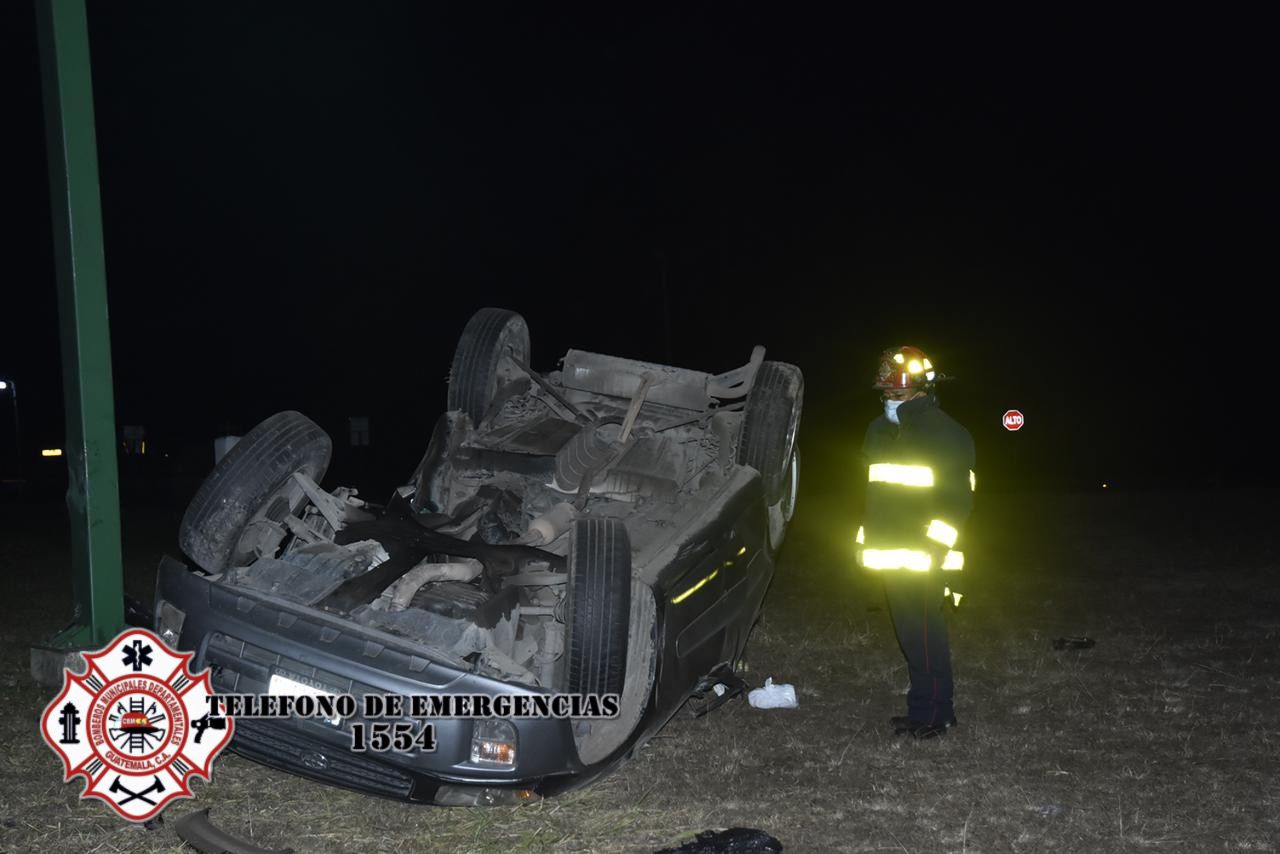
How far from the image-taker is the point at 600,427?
6418 mm

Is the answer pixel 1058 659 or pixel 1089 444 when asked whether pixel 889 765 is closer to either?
pixel 1058 659

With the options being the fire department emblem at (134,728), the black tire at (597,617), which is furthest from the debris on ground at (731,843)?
the fire department emblem at (134,728)

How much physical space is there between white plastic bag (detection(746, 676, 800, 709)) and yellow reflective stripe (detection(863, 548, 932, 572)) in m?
0.86

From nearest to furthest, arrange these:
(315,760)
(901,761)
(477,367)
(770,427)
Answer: (315,760) < (901,761) < (770,427) < (477,367)

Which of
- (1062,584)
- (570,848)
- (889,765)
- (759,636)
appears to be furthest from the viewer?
(1062,584)

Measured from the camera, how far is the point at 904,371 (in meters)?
5.74

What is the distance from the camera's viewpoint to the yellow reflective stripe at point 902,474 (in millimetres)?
5586

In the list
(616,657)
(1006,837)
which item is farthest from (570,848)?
(1006,837)

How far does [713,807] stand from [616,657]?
2.67 ft

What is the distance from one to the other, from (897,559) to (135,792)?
3.39 meters

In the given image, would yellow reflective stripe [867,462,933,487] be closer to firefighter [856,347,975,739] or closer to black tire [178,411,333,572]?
firefighter [856,347,975,739]

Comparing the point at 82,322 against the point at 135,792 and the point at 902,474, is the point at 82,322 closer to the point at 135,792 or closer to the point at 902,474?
the point at 135,792

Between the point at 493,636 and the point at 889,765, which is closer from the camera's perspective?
the point at 493,636

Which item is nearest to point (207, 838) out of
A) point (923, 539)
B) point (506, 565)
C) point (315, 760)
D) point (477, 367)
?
point (315, 760)
